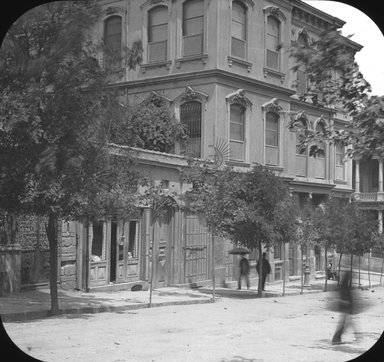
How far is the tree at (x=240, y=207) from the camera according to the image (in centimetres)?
1121

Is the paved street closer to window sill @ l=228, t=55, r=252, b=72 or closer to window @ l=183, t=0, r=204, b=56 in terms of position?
window sill @ l=228, t=55, r=252, b=72

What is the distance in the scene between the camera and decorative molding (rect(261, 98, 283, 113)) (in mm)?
4938

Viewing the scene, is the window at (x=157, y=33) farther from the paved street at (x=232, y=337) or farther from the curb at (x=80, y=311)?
the curb at (x=80, y=311)

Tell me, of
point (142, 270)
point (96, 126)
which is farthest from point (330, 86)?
point (142, 270)

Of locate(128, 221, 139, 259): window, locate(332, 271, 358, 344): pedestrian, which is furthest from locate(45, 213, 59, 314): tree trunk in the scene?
locate(332, 271, 358, 344): pedestrian

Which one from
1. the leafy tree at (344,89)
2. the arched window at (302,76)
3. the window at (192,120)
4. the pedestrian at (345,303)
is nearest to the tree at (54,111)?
the window at (192,120)

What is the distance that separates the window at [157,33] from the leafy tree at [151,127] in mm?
390

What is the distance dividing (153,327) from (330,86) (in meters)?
4.69

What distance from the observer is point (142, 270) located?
42.9 ft

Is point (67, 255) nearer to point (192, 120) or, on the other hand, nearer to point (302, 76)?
point (192, 120)

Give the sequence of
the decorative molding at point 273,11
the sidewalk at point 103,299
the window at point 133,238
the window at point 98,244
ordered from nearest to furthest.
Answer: the decorative molding at point 273,11 → the sidewalk at point 103,299 → the window at point 98,244 → the window at point 133,238

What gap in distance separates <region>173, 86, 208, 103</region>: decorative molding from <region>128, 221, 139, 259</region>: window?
8251 mm

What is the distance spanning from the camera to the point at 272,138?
546 centimetres

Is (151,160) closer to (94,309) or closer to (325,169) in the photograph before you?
(94,309)
